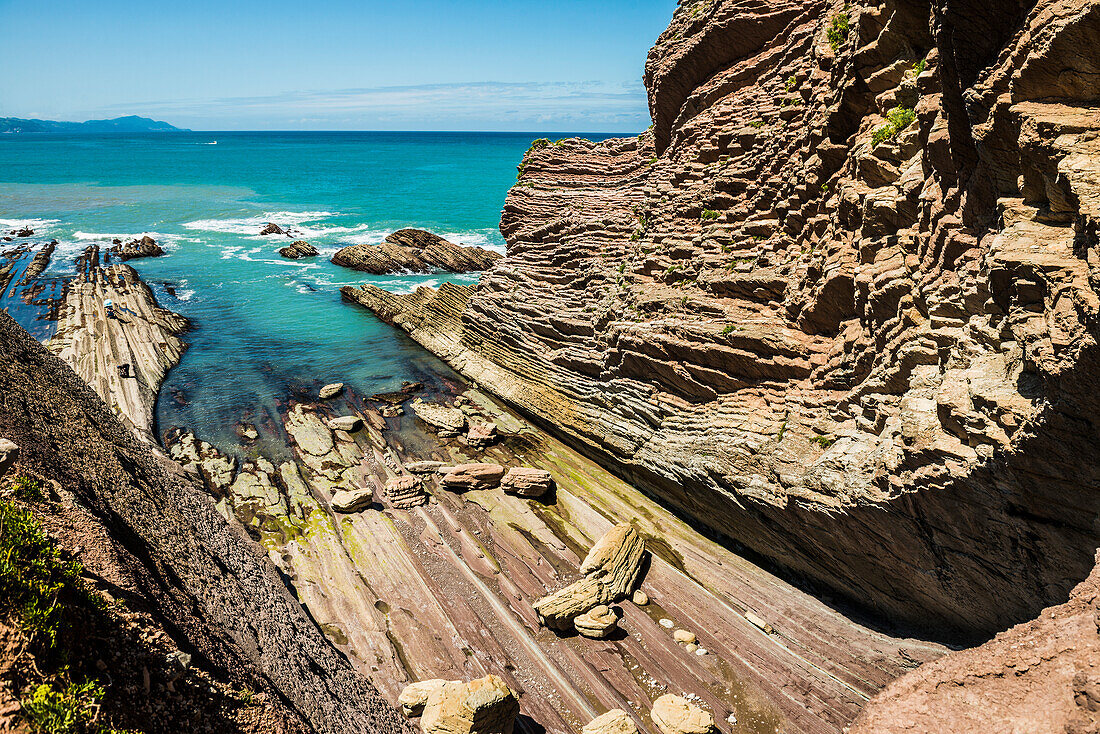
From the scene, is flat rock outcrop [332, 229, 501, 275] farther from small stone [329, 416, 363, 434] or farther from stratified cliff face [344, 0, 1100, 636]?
small stone [329, 416, 363, 434]

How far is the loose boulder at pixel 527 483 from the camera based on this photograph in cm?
1712

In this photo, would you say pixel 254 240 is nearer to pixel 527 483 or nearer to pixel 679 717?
pixel 527 483

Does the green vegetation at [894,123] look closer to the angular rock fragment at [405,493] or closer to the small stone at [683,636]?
the small stone at [683,636]

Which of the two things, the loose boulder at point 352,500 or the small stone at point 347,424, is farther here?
the small stone at point 347,424

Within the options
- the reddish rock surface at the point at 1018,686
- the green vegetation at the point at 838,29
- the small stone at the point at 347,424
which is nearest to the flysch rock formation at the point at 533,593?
the small stone at the point at 347,424

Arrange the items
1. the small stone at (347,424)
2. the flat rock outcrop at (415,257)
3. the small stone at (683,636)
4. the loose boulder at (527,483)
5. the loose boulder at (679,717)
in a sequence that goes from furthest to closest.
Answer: the flat rock outcrop at (415,257) → the small stone at (347,424) → the loose boulder at (527,483) → the small stone at (683,636) → the loose boulder at (679,717)

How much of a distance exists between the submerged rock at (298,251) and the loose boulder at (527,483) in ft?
133

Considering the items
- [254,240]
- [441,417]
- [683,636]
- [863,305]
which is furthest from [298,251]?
[863,305]

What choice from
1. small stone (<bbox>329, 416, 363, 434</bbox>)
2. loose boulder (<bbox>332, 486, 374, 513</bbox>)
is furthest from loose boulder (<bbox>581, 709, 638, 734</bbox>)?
small stone (<bbox>329, 416, 363, 434</bbox>)

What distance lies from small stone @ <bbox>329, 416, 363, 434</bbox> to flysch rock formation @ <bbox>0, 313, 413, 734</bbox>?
9.88 metres

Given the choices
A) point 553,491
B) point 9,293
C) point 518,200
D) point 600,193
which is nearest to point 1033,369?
point 553,491

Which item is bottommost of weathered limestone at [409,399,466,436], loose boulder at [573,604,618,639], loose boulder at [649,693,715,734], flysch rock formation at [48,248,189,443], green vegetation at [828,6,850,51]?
loose boulder at [649,693,715,734]

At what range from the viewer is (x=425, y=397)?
23.8m

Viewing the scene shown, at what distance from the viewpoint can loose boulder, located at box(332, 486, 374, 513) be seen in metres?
16.3
